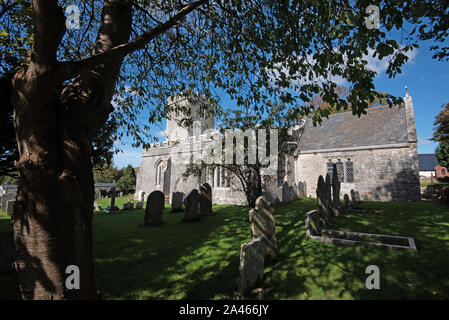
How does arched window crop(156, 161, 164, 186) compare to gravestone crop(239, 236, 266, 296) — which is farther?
arched window crop(156, 161, 164, 186)

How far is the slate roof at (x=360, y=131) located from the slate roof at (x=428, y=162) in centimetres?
3819

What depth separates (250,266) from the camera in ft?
10.9

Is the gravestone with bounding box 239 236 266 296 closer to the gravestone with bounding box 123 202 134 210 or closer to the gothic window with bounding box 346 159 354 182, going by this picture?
the gravestone with bounding box 123 202 134 210

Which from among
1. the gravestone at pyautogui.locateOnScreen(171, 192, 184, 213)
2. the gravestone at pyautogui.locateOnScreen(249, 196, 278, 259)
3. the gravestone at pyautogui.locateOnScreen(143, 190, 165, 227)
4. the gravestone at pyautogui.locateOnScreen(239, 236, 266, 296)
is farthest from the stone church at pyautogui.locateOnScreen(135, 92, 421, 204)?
the gravestone at pyautogui.locateOnScreen(239, 236, 266, 296)

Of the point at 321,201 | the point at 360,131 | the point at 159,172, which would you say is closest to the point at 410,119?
the point at 360,131

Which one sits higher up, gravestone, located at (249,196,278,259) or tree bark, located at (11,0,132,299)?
tree bark, located at (11,0,132,299)

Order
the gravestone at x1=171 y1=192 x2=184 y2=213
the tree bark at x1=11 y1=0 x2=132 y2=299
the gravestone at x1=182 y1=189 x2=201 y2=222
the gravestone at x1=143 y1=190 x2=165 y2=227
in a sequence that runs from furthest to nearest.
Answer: the gravestone at x1=171 y1=192 x2=184 y2=213
the gravestone at x1=182 y1=189 x2=201 y2=222
the gravestone at x1=143 y1=190 x2=165 y2=227
the tree bark at x1=11 y1=0 x2=132 y2=299

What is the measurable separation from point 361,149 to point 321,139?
3363 millimetres

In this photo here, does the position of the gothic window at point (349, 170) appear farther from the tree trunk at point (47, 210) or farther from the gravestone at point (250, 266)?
the tree trunk at point (47, 210)

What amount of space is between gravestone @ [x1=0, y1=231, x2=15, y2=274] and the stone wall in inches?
694

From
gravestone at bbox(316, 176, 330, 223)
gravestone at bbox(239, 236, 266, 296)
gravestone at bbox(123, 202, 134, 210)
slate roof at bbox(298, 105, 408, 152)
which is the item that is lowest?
gravestone at bbox(123, 202, 134, 210)

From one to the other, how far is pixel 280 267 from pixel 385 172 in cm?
1429

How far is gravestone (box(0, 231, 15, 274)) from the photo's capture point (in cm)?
418
